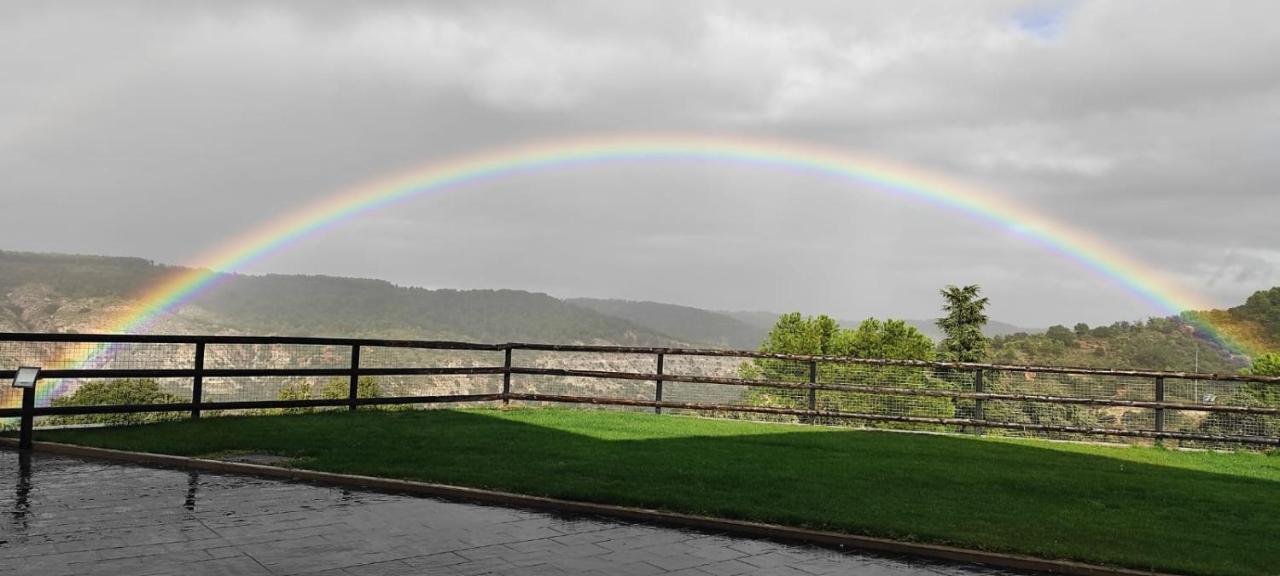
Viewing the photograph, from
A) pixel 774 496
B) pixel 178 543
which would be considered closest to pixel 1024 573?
pixel 774 496

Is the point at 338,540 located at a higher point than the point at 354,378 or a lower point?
lower

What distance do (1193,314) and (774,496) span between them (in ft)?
327

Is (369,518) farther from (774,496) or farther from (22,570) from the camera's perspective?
(774,496)

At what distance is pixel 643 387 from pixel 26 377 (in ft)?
32.2

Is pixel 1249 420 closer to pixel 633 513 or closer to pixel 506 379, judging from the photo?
pixel 633 513

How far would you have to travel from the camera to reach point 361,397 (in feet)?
46.9

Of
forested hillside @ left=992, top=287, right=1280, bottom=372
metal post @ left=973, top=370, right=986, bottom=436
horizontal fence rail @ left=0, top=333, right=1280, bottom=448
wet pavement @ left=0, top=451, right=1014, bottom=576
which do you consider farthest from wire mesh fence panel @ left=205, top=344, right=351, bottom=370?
forested hillside @ left=992, top=287, right=1280, bottom=372

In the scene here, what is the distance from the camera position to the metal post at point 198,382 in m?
12.1

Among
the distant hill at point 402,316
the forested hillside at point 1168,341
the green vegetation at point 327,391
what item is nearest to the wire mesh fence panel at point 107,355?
the green vegetation at point 327,391

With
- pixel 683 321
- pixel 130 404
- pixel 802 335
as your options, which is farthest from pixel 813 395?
pixel 683 321

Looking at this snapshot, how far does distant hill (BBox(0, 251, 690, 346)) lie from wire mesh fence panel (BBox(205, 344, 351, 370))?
60.6 m

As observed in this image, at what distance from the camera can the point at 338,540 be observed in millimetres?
5512

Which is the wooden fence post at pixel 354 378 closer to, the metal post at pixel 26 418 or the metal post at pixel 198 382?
the metal post at pixel 198 382

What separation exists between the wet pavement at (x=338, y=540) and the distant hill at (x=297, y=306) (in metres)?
68.3
